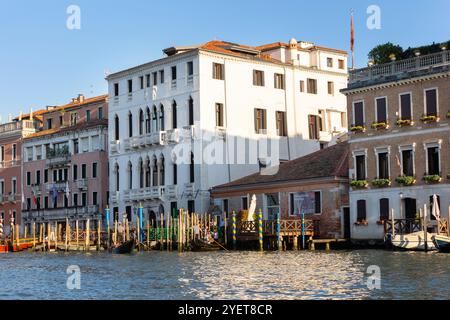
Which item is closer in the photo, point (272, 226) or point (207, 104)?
point (272, 226)

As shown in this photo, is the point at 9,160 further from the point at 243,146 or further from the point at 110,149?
the point at 243,146

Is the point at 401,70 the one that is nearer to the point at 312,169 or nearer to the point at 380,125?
the point at 380,125

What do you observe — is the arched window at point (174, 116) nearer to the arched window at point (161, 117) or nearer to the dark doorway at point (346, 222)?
the arched window at point (161, 117)

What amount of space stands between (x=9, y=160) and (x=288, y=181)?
31.5m

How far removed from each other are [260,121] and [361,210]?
1352 centimetres

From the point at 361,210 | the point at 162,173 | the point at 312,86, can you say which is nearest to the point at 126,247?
the point at 162,173

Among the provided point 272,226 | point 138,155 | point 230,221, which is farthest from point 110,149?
point 272,226

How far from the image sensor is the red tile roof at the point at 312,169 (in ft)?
147

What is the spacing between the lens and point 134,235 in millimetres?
48500

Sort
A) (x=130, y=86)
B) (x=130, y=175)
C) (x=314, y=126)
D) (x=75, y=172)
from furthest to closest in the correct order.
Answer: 1. (x=75, y=172)
2. (x=130, y=86)
3. (x=130, y=175)
4. (x=314, y=126)

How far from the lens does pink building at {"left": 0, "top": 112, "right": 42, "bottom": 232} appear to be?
69500 millimetres

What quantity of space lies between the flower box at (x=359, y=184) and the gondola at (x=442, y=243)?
23.7 ft

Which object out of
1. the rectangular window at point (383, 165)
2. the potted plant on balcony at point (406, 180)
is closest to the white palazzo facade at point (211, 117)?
the rectangular window at point (383, 165)

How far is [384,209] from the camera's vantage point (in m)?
41.4
